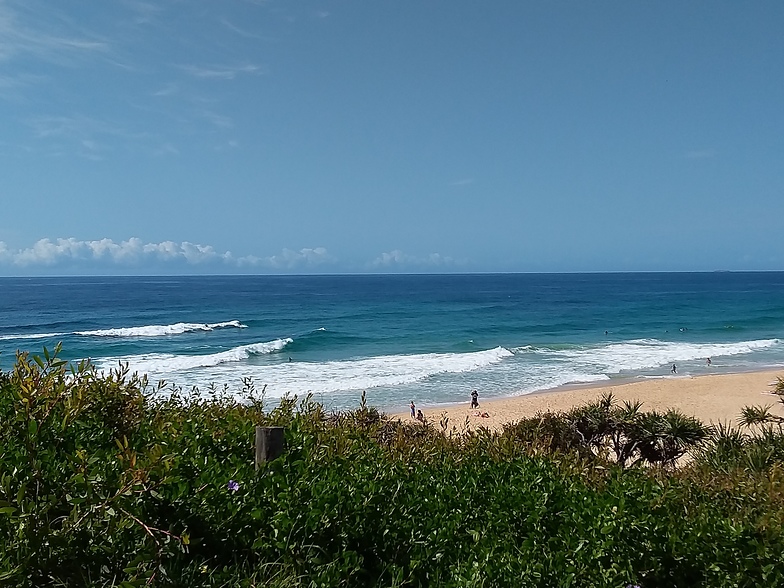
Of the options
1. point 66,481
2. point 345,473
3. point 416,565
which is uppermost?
point 66,481

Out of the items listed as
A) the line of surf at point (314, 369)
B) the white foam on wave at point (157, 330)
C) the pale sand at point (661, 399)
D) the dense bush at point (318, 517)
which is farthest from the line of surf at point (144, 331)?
the dense bush at point (318, 517)

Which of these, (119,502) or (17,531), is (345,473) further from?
(17,531)

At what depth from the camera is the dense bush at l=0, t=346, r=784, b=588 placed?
278 centimetres

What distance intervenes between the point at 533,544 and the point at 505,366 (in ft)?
96.9

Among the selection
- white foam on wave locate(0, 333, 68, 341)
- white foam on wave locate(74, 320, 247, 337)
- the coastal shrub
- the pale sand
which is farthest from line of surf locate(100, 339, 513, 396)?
the coastal shrub

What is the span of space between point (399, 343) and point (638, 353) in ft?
51.2

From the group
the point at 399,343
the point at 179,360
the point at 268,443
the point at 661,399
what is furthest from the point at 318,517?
the point at 399,343

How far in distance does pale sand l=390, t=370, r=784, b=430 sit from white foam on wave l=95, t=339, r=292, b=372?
48.9ft

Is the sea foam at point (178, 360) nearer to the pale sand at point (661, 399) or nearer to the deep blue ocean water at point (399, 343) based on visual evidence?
the deep blue ocean water at point (399, 343)

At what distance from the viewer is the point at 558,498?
402 centimetres

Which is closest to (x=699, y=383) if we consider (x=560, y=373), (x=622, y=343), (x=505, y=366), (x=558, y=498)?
(x=560, y=373)

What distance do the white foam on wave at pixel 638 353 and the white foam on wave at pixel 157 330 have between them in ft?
87.5

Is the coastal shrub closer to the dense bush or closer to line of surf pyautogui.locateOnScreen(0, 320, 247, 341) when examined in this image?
the dense bush

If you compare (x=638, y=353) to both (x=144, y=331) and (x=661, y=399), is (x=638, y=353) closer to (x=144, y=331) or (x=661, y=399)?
(x=661, y=399)
